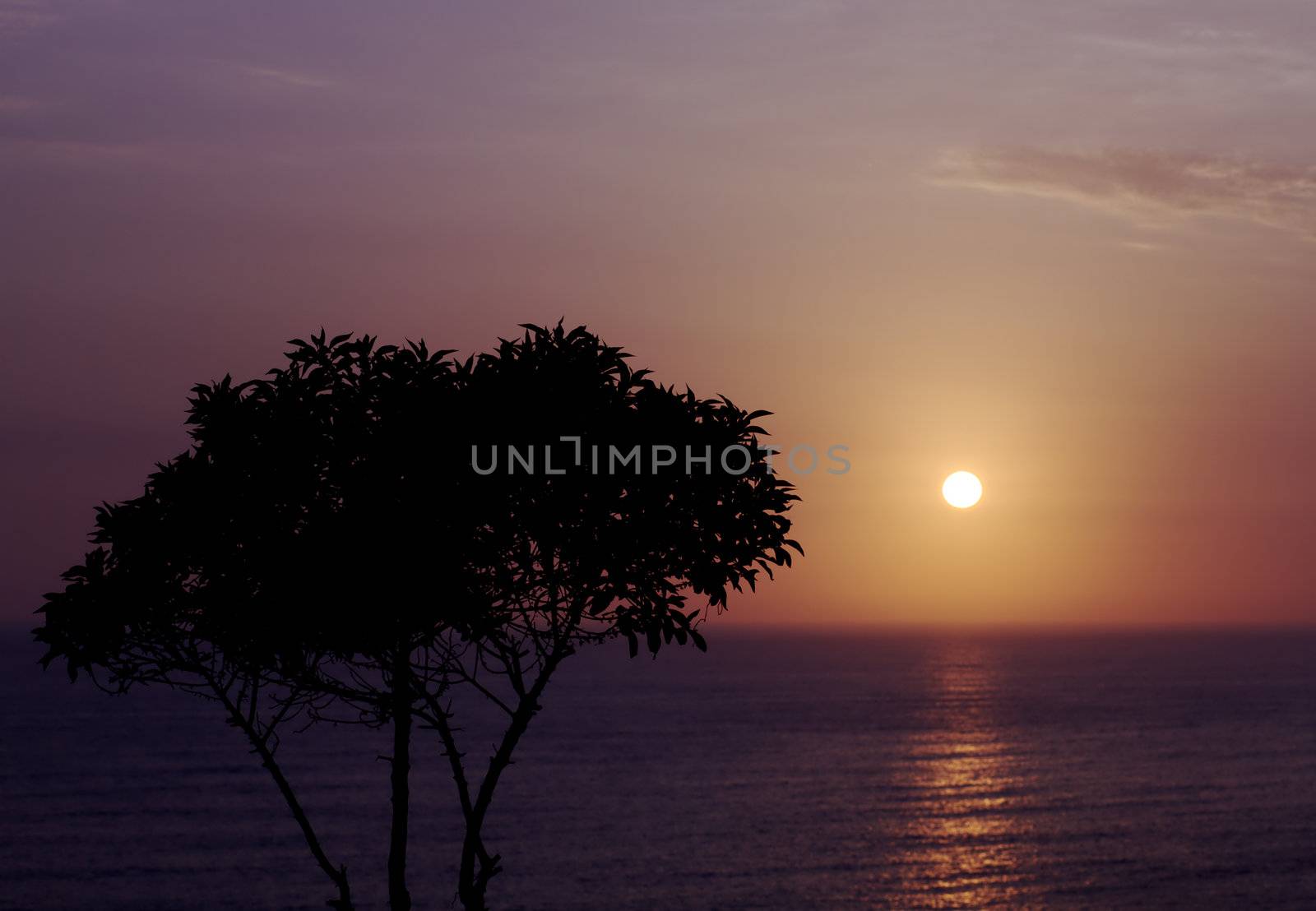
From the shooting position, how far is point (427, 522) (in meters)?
16.5

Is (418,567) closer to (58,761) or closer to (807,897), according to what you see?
(807,897)

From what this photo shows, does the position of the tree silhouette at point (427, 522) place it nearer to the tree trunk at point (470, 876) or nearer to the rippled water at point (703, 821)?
the tree trunk at point (470, 876)

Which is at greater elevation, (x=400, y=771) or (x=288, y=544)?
(x=288, y=544)

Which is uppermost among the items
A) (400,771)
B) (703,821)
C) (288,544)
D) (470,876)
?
(288,544)

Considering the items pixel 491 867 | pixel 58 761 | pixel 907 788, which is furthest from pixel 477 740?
pixel 491 867

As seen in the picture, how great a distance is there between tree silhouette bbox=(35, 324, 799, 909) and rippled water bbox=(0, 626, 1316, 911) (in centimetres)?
7561

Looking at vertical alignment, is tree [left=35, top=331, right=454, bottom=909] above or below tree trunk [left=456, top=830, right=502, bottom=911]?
above

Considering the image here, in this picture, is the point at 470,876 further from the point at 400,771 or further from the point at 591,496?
the point at 591,496

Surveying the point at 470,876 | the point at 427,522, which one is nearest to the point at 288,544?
the point at 427,522

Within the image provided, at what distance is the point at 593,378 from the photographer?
16906 mm

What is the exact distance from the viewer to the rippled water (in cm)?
9412

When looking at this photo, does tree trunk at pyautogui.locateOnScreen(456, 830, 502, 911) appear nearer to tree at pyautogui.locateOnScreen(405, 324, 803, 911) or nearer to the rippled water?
tree at pyautogui.locateOnScreen(405, 324, 803, 911)

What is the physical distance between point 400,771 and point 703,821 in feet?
343

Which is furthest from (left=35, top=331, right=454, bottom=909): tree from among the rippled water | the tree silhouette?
the rippled water
